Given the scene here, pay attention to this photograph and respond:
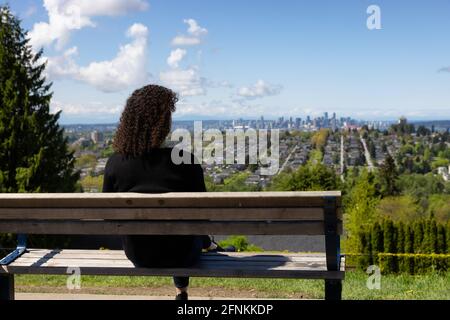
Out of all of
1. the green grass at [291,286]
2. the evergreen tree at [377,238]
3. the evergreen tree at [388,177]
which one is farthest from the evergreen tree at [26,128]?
the evergreen tree at [388,177]

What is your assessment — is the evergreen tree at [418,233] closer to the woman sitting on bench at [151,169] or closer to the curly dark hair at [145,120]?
the woman sitting on bench at [151,169]

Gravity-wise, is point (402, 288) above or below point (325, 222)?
below

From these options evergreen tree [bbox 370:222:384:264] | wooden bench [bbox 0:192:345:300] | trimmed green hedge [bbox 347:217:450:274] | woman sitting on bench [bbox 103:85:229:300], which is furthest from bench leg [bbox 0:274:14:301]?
evergreen tree [bbox 370:222:384:264]

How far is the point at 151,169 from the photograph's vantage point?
3.86 m

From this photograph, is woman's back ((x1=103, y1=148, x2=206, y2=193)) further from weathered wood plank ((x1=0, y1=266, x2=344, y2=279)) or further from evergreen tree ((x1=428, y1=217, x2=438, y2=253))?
evergreen tree ((x1=428, y1=217, x2=438, y2=253))

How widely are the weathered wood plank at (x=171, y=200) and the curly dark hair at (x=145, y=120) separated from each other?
41 cm

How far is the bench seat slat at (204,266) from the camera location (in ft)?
Result: 12.3

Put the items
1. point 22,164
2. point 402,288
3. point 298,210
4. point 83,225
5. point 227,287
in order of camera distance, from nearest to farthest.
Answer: point 298,210
point 83,225
point 402,288
point 227,287
point 22,164

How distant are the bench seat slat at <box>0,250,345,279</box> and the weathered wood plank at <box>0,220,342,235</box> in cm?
28
